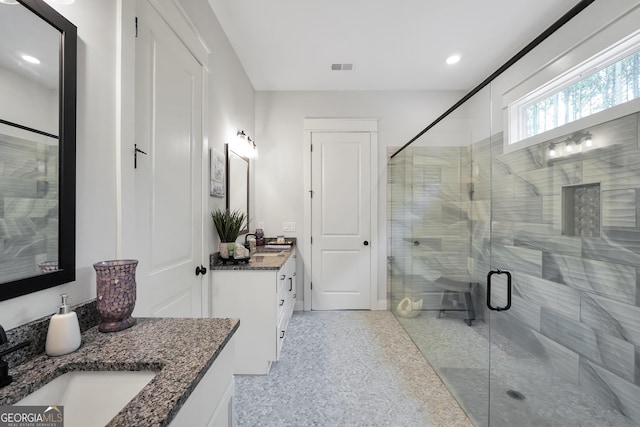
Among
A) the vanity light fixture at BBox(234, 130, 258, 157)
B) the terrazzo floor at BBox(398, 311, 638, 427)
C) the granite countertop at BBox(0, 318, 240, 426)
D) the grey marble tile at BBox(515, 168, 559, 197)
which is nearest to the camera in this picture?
the granite countertop at BBox(0, 318, 240, 426)

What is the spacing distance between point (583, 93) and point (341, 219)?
243cm

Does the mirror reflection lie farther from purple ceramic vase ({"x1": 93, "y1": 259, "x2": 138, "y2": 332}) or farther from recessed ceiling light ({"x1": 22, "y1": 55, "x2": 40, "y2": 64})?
purple ceramic vase ({"x1": 93, "y1": 259, "x2": 138, "y2": 332})

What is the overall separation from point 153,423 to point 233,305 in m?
1.53

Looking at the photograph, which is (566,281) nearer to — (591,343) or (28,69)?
(591,343)

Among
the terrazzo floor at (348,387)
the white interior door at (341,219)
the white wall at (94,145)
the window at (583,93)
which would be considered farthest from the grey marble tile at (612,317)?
the white interior door at (341,219)

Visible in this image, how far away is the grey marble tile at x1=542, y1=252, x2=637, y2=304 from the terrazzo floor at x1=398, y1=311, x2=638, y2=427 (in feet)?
1.32

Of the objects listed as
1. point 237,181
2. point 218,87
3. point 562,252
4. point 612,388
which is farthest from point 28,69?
point 612,388

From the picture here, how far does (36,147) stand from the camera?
2.40 ft

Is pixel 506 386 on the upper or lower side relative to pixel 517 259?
lower

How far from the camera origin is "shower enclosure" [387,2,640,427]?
966 millimetres

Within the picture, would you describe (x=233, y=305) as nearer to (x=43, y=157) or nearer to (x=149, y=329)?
(x=149, y=329)

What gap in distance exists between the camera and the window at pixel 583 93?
0.98 m

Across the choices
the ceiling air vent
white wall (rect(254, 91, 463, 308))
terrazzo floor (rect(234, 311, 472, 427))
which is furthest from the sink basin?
the ceiling air vent

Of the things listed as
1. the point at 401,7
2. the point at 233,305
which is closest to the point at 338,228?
the point at 233,305
